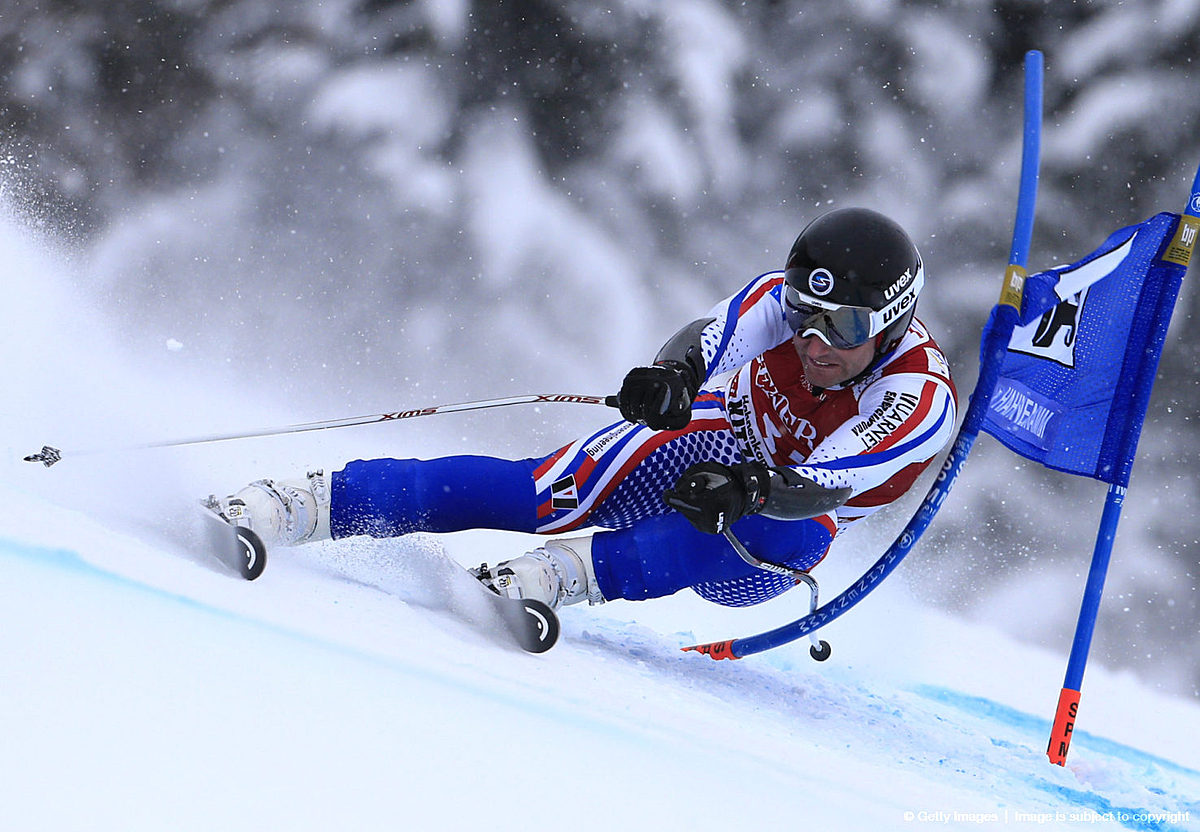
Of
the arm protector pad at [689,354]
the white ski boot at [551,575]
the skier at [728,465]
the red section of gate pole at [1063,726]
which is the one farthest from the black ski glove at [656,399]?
the red section of gate pole at [1063,726]

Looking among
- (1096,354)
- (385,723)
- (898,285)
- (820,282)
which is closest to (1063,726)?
(1096,354)

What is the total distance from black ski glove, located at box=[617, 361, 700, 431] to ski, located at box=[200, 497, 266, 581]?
0.93m

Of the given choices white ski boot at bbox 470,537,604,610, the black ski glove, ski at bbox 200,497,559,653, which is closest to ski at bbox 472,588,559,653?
ski at bbox 200,497,559,653

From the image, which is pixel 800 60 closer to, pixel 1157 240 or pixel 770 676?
pixel 1157 240

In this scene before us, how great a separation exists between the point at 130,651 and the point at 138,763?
303 mm

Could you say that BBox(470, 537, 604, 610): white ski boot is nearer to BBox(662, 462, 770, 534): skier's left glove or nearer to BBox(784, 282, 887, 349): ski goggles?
BBox(662, 462, 770, 534): skier's left glove

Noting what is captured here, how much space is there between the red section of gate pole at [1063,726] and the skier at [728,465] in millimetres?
805

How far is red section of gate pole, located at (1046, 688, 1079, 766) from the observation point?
2.99 m

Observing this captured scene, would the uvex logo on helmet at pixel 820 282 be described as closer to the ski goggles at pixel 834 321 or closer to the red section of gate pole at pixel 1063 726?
the ski goggles at pixel 834 321

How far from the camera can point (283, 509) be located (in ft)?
8.66

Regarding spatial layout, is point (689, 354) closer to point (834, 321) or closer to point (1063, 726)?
point (834, 321)

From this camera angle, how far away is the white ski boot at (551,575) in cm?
266

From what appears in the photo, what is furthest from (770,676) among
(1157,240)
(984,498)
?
(984,498)

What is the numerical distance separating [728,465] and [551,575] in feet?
1.85
